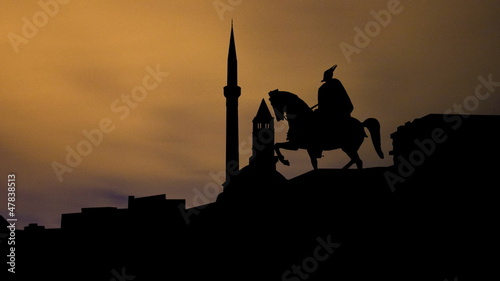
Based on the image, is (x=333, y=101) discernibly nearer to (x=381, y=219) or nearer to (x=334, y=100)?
(x=334, y=100)

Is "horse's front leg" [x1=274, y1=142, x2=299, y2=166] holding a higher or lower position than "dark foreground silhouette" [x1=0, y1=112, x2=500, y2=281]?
higher

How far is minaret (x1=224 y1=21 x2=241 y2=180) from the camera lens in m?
41.2

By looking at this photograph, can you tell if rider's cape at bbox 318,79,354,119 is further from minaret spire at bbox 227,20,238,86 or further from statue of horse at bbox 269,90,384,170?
minaret spire at bbox 227,20,238,86

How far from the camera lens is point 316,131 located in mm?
16250

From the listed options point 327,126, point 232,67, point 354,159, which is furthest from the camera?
point 232,67

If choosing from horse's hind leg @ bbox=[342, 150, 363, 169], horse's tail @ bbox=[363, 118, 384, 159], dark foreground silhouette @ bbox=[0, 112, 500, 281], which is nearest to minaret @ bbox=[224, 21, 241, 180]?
dark foreground silhouette @ bbox=[0, 112, 500, 281]

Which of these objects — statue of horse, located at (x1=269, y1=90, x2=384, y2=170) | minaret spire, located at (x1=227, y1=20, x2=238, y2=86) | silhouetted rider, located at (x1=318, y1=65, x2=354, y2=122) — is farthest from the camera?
minaret spire, located at (x1=227, y1=20, x2=238, y2=86)

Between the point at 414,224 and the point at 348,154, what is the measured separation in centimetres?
269

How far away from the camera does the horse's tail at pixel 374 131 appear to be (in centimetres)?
1655

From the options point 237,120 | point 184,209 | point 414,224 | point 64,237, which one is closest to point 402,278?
point 414,224

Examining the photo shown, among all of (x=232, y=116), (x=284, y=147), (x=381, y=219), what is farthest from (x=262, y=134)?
(x=381, y=219)

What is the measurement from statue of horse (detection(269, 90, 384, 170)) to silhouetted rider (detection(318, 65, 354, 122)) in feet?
0.44

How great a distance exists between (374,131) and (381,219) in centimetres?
286

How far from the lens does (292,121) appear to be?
1656cm
